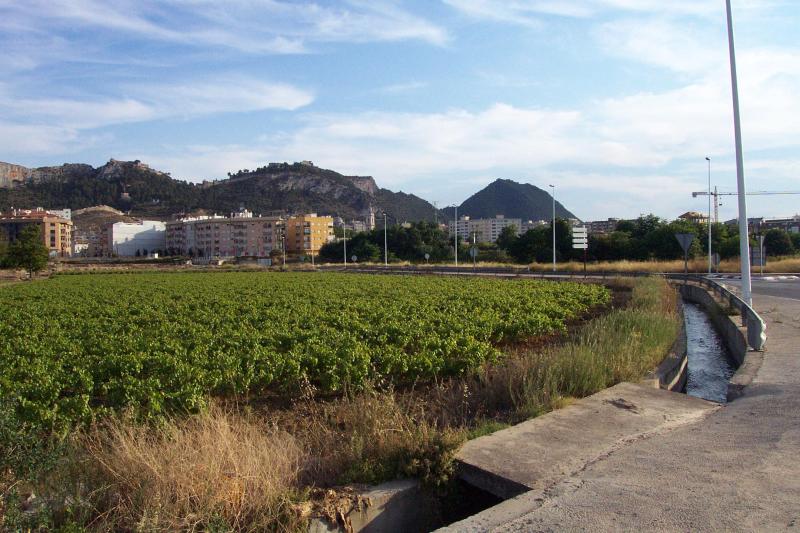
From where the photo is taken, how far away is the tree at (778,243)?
65.6 metres

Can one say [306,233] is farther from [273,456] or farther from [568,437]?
[273,456]

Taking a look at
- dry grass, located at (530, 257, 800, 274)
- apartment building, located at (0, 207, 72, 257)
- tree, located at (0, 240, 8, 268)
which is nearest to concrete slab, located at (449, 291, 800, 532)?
dry grass, located at (530, 257, 800, 274)

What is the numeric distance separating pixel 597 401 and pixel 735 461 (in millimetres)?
2285

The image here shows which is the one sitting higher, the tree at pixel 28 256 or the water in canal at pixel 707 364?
the tree at pixel 28 256

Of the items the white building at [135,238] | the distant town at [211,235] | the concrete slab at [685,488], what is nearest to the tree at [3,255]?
the distant town at [211,235]

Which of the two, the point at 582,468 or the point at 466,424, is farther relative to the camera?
the point at 466,424

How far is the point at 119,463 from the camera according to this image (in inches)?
194

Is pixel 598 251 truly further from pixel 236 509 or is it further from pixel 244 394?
pixel 236 509

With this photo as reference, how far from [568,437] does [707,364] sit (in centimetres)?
912

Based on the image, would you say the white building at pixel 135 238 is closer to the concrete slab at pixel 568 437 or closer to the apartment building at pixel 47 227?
the apartment building at pixel 47 227

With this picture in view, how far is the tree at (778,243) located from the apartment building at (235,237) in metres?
101

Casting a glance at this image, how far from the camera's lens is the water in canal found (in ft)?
36.4

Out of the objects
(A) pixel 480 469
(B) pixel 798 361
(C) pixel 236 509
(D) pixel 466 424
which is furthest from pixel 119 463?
(B) pixel 798 361

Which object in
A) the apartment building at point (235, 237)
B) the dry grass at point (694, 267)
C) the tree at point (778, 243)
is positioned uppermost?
the apartment building at point (235, 237)
